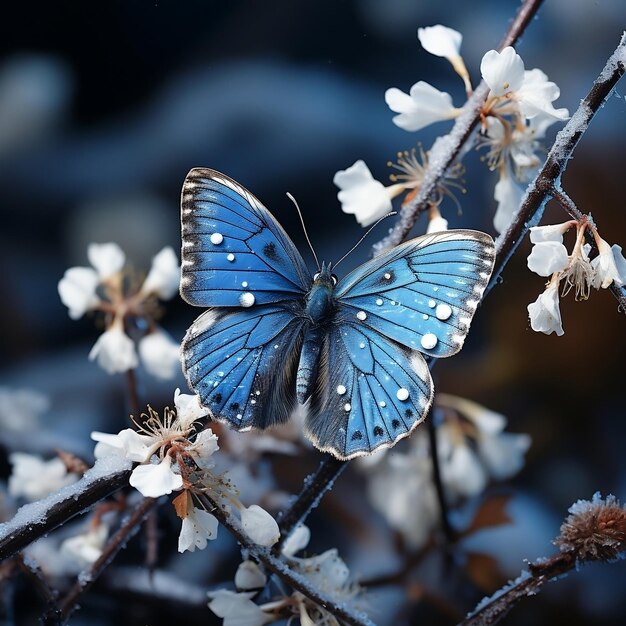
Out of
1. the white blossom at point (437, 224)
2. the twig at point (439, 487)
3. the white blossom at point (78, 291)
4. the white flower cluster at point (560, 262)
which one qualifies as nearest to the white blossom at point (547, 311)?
the white flower cluster at point (560, 262)

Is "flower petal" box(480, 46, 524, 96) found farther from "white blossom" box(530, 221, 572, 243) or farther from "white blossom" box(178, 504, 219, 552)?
"white blossom" box(178, 504, 219, 552)

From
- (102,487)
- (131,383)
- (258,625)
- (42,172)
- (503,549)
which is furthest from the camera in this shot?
(42,172)

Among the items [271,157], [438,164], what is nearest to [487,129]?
[438,164]

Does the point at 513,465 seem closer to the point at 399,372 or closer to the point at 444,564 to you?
the point at 444,564

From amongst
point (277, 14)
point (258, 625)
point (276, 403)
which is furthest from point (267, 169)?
point (258, 625)

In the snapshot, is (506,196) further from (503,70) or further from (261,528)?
(261,528)

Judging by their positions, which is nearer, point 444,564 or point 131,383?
point 131,383
